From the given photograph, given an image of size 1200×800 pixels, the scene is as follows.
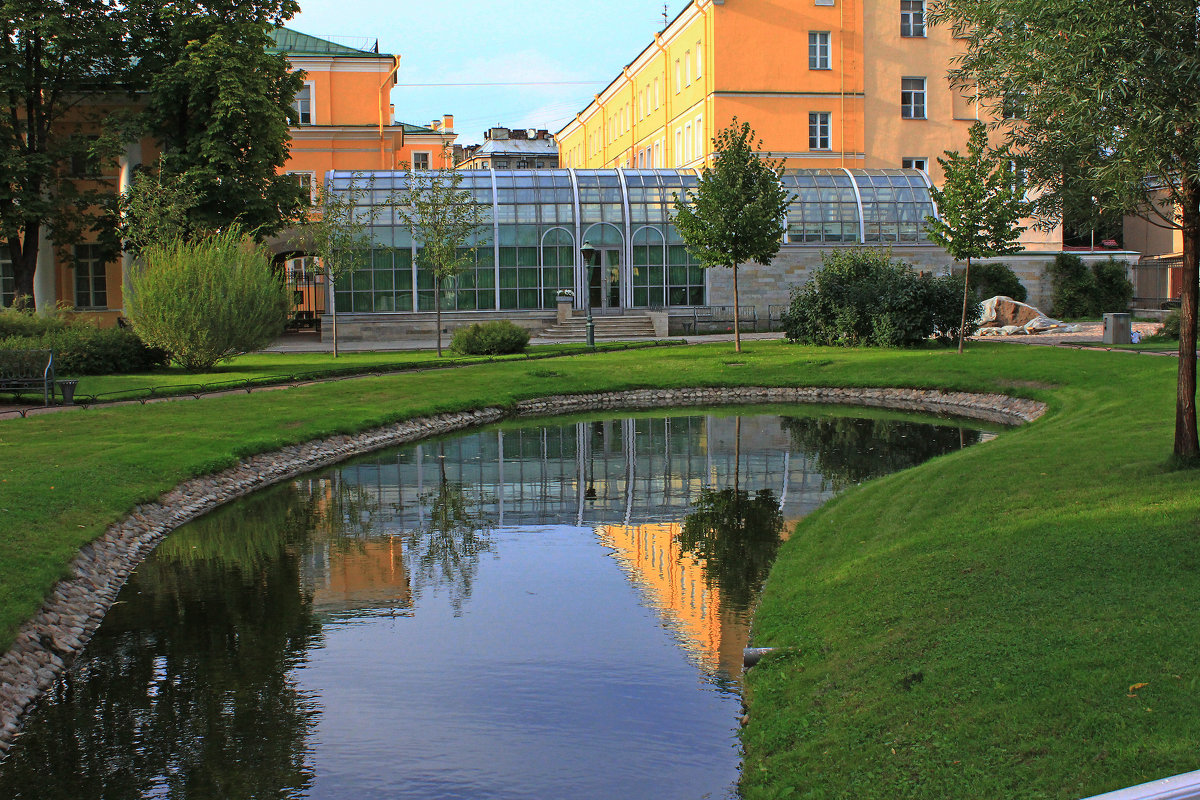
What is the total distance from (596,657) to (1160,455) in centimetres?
681

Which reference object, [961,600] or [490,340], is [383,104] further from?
[961,600]

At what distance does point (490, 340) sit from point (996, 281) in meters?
21.8

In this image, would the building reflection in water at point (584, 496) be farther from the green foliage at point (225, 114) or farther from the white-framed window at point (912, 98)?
the white-framed window at point (912, 98)

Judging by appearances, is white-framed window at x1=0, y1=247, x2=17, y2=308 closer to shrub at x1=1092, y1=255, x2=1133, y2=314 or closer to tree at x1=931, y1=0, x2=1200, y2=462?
tree at x1=931, y1=0, x2=1200, y2=462

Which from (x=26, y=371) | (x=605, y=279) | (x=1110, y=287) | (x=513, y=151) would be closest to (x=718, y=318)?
(x=605, y=279)

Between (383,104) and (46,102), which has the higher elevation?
(383,104)

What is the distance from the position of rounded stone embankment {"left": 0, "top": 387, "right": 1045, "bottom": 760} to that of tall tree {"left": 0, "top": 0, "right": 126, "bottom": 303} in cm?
1913

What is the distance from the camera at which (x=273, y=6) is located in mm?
38219

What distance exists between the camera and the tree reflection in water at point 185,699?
706 centimetres

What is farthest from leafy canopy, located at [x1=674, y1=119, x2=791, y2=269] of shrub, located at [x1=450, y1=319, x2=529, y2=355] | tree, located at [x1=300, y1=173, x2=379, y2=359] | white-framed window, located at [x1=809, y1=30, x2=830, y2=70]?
white-framed window, located at [x1=809, y1=30, x2=830, y2=70]

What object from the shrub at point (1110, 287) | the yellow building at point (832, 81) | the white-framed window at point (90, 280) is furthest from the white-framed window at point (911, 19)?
the white-framed window at point (90, 280)

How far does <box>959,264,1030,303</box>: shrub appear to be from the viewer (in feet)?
145

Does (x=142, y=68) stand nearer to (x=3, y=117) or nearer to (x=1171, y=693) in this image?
(x=3, y=117)

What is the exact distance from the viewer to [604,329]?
1628 inches
